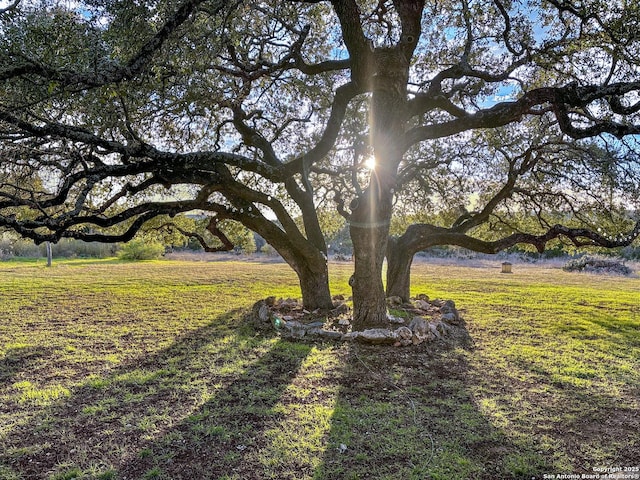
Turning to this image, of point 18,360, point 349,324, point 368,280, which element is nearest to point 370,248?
point 368,280

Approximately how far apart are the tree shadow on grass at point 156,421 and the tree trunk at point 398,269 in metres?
5.63

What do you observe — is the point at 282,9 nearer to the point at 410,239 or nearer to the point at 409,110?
the point at 409,110

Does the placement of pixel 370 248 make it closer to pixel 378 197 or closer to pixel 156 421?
pixel 378 197

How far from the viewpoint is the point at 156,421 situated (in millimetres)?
3986

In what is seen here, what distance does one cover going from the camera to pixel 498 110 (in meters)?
6.29

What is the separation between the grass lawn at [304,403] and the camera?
10.7 feet

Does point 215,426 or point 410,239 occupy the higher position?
point 410,239

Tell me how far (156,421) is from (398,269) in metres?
8.16

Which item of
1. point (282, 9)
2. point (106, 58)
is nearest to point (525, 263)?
point (282, 9)

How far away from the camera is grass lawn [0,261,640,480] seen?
3270 mm

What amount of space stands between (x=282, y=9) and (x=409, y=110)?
2.78 m

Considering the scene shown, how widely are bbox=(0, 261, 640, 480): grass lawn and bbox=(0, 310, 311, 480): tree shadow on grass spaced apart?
0.02 m

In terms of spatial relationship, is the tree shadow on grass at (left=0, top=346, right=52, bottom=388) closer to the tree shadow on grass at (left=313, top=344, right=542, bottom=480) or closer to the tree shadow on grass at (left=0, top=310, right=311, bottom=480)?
the tree shadow on grass at (left=0, top=310, right=311, bottom=480)

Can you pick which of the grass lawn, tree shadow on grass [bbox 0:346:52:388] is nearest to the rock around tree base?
the grass lawn
